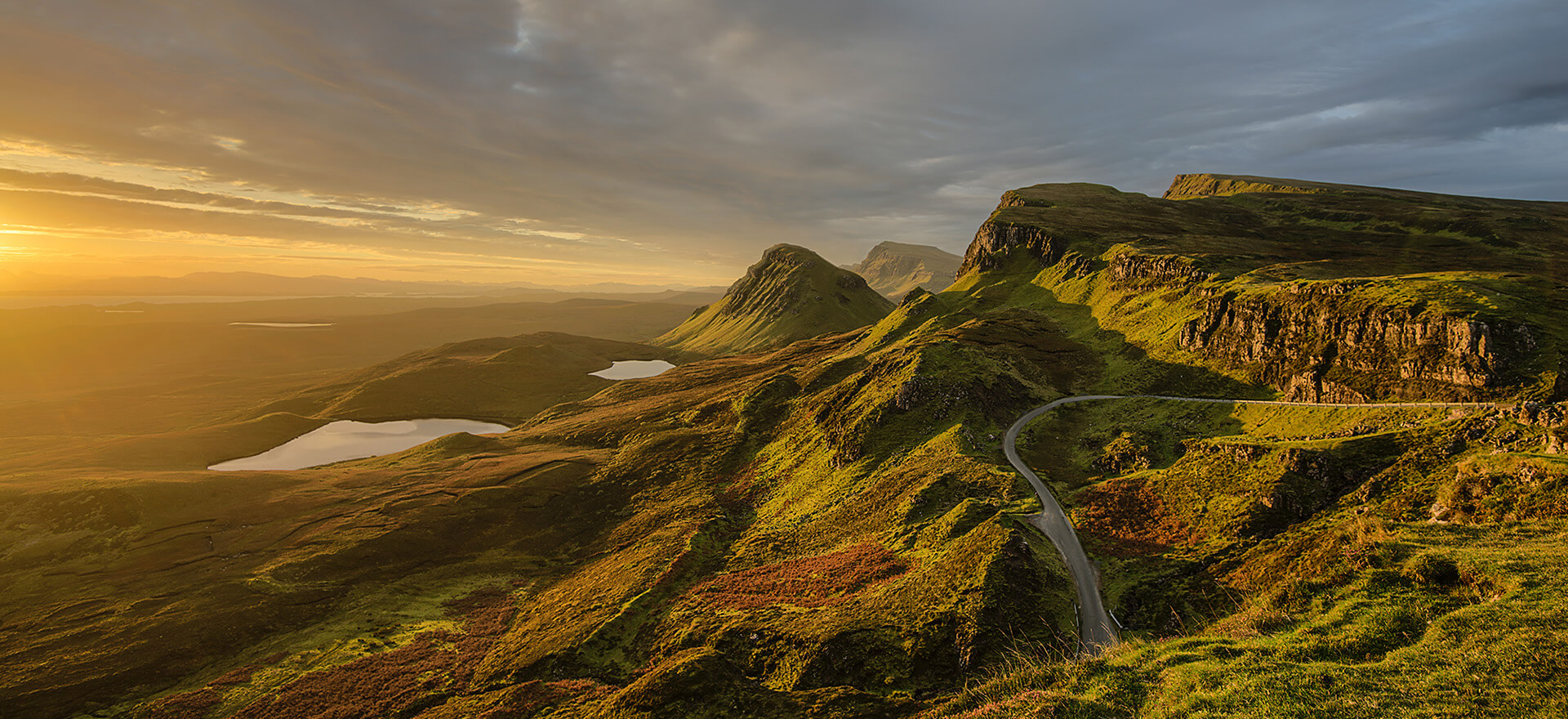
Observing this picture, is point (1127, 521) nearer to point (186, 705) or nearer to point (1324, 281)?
point (1324, 281)

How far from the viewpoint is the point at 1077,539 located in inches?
1698

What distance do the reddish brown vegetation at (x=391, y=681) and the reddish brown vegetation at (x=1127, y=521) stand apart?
5378cm

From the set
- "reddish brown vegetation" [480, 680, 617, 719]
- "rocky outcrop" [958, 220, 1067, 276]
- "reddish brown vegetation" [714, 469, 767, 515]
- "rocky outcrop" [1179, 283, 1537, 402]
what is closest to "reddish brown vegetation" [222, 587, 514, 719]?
"reddish brown vegetation" [480, 680, 617, 719]

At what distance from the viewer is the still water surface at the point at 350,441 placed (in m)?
119

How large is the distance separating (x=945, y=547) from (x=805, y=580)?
12862mm

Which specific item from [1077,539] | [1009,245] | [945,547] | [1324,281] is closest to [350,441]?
[945,547]

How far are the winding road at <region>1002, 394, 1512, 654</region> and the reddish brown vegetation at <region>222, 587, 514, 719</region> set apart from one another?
47634 mm

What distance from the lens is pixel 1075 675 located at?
77.3 ft

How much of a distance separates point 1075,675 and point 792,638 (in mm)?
18590

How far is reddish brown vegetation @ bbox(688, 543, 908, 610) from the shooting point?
142ft

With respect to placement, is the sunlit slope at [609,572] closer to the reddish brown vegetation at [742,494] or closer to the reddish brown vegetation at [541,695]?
the reddish brown vegetation at [541,695]

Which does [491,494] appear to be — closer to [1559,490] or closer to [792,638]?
[792,638]

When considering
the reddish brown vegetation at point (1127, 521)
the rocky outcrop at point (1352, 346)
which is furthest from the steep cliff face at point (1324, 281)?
the reddish brown vegetation at point (1127, 521)

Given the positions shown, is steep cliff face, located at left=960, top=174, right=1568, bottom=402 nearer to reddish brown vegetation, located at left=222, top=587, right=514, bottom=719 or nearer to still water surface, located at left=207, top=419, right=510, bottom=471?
reddish brown vegetation, located at left=222, top=587, right=514, bottom=719
